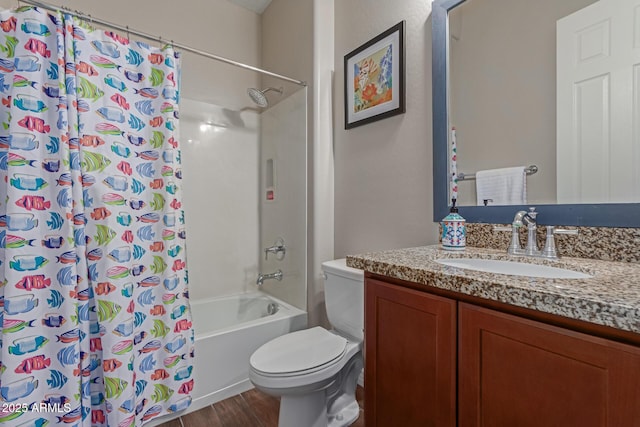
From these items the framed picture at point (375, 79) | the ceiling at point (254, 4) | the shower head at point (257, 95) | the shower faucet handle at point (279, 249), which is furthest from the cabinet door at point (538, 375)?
the ceiling at point (254, 4)

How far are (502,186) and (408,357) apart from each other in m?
0.77

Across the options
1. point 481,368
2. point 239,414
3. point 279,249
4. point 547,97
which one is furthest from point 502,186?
point 239,414

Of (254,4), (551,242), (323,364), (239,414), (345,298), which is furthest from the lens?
(254,4)

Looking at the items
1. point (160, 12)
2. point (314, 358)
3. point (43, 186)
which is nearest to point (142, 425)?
point (314, 358)

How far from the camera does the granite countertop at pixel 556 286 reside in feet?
1.54

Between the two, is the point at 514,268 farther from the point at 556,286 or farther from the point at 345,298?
the point at 345,298

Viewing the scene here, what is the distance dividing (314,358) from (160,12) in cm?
259

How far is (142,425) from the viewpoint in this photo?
1.36 m

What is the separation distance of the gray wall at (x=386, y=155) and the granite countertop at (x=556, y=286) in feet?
1.94

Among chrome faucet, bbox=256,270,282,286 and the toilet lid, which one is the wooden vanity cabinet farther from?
chrome faucet, bbox=256,270,282,286

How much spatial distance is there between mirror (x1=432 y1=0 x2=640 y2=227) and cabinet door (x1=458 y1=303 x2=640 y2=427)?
586 mm

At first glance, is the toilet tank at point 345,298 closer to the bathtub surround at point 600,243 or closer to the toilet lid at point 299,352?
the toilet lid at point 299,352

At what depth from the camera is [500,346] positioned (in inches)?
23.9

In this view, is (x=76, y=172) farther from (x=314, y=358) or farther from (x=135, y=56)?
(x=314, y=358)
